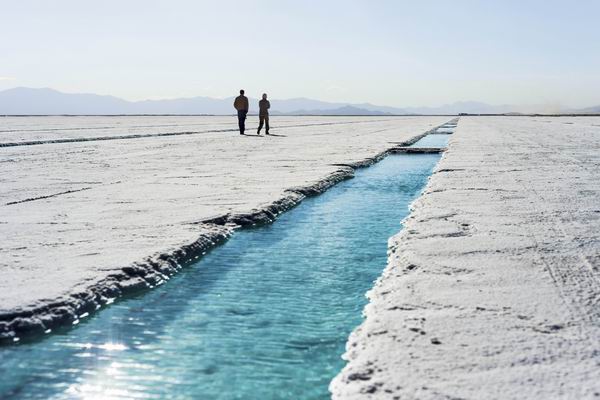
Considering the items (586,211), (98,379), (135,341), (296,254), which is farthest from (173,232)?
(586,211)

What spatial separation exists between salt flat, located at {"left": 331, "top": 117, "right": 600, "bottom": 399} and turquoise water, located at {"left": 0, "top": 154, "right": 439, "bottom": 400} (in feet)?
0.59

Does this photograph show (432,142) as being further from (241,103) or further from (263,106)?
(241,103)

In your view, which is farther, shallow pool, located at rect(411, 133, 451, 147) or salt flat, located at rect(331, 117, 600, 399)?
shallow pool, located at rect(411, 133, 451, 147)

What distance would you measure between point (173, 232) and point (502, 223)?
7.90 ft

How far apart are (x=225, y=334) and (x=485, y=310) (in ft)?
3.69

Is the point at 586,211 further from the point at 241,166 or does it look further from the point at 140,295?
the point at 241,166

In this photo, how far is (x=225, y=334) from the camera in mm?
2523

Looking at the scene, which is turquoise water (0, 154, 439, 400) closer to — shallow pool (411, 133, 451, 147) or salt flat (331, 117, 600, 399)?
salt flat (331, 117, 600, 399)

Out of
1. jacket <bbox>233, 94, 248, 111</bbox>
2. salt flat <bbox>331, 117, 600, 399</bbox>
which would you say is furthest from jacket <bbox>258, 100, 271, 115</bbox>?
salt flat <bbox>331, 117, 600, 399</bbox>

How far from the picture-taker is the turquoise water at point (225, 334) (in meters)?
2.06

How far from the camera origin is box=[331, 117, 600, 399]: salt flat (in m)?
1.87

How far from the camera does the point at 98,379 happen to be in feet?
6.95

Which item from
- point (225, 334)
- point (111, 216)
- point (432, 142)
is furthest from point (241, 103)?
point (225, 334)

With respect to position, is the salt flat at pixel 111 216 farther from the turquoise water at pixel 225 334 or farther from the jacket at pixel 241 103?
the jacket at pixel 241 103
